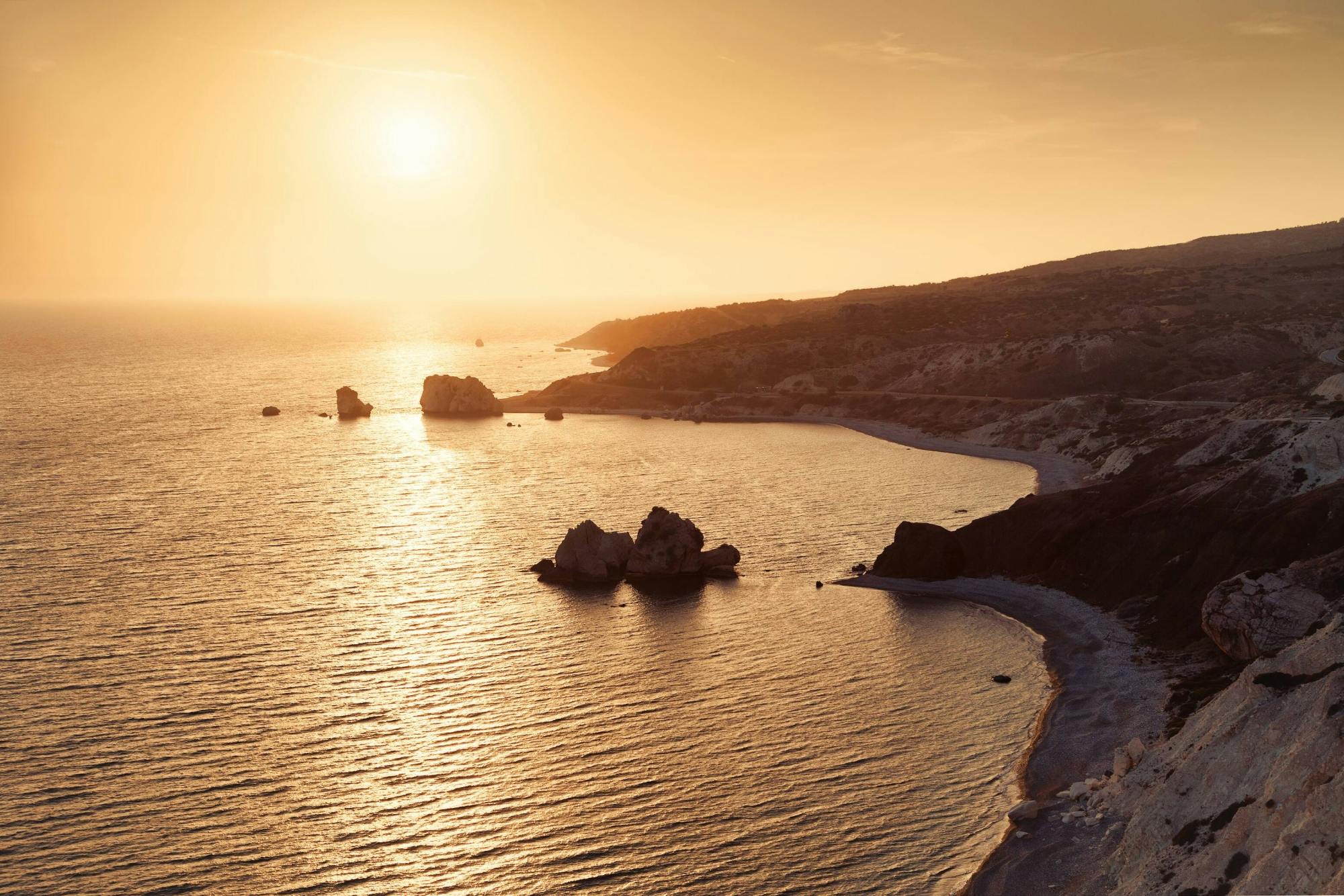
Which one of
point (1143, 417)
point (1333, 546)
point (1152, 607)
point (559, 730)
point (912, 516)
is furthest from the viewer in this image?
point (1143, 417)

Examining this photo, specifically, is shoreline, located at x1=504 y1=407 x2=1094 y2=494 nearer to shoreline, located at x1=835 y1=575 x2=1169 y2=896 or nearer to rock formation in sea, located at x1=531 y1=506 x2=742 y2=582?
shoreline, located at x1=835 y1=575 x2=1169 y2=896

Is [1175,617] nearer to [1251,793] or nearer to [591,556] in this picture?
[1251,793]

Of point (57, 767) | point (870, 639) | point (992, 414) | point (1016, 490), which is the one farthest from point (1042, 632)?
point (992, 414)

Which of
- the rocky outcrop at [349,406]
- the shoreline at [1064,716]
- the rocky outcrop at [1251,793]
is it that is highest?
the rocky outcrop at [349,406]

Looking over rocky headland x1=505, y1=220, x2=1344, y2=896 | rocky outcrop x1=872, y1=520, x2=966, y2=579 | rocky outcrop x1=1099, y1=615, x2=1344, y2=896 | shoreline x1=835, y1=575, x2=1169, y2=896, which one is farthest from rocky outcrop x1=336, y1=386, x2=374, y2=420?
rocky outcrop x1=1099, y1=615, x2=1344, y2=896

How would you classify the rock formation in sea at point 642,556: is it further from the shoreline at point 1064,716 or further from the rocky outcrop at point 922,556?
the rocky outcrop at point 922,556

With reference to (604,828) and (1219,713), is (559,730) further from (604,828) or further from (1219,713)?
(1219,713)

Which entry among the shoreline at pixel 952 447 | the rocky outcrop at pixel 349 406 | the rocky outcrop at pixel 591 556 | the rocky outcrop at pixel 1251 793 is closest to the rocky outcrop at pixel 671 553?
the rocky outcrop at pixel 591 556

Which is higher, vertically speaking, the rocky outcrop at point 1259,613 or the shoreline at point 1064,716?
the rocky outcrop at point 1259,613
